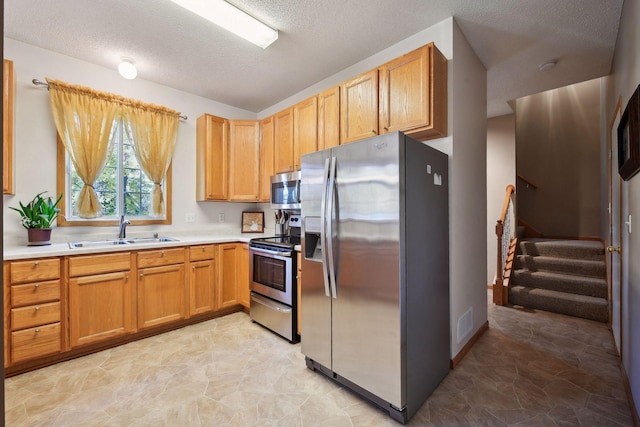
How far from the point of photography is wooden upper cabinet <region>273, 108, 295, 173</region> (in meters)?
3.63

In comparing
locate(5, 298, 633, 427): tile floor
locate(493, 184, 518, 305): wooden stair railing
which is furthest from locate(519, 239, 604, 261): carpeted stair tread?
locate(5, 298, 633, 427): tile floor

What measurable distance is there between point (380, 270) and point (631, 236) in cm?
171

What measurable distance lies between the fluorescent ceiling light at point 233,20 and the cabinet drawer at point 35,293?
7.92 ft

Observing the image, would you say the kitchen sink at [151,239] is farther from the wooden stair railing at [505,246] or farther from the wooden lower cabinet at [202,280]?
the wooden stair railing at [505,246]

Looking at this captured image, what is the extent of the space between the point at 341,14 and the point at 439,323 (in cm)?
251

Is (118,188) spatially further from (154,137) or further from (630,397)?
(630,397)

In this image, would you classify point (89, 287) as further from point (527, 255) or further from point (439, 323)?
point (527, 255)

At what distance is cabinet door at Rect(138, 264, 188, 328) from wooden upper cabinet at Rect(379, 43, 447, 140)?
2.53 m

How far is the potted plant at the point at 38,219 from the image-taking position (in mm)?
2789

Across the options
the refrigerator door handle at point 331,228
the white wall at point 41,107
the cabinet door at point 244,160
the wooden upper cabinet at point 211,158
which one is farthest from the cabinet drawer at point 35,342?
the refrigerator door handle at point 331,228

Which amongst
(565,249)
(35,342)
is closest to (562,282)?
(565,249)

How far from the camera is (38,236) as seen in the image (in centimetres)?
281

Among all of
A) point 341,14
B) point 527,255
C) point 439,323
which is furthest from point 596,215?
point 341,14

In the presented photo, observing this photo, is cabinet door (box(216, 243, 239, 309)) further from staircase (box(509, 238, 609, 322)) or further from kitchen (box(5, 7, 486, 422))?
staircase (box(509, 238, 609, 322))
